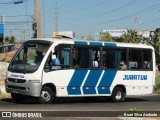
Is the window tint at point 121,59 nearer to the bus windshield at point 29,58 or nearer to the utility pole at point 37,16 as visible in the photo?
the bus windshield at point 29,58

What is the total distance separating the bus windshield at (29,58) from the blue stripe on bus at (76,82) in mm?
1877

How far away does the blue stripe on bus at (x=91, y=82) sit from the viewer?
→ 19812 mm

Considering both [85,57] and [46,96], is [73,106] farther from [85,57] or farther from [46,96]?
[85,57]

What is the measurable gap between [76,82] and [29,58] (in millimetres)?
2364

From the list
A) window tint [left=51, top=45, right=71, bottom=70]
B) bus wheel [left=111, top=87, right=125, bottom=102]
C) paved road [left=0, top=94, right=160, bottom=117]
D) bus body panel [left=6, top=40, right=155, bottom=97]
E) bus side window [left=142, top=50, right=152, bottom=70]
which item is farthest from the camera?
bus side window [left=142, top=50, right=152, bottom=70]

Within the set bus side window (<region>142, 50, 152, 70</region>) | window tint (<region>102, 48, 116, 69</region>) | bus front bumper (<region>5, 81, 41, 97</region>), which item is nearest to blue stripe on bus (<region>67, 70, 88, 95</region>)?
window tint (<region>102, 48, 116, 69</region>)

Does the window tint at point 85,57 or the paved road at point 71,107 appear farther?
the window tint at point 85,57

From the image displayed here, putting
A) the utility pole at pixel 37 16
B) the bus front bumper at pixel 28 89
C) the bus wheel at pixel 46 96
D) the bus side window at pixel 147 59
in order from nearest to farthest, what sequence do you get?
the bus front bumper at pixel 28 89
the bus wheel at pixel 46 96
the bus side window at pixel 147 59
the utility pole at pixel 37 16

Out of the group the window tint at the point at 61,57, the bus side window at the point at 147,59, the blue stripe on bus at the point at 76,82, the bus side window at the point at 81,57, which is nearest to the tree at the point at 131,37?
the bus side window at the point at 147,59

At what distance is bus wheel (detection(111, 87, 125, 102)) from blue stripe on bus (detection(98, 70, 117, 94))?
46 centimetres

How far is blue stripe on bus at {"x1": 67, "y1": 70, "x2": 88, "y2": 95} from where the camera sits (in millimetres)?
19156

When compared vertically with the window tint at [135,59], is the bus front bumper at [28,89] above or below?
below

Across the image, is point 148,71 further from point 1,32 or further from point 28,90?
point 1,32

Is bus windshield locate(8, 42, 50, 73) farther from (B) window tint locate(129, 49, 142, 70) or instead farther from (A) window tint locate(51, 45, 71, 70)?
(B) window tint locate(129, 49, 142, 70)
